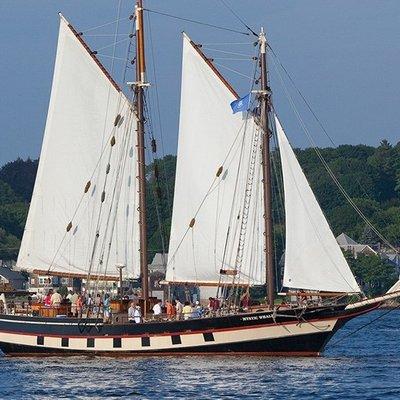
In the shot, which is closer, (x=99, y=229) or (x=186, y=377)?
(x=186, y=377)

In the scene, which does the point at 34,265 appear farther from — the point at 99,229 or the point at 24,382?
the point at 24,382

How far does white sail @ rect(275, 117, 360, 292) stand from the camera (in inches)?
2783

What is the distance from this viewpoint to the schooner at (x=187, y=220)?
7131 centimetres

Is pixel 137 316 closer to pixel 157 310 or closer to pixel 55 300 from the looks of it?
pixel 157 310

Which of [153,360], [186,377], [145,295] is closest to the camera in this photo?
[186,377]

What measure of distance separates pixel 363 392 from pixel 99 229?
22.8 metres

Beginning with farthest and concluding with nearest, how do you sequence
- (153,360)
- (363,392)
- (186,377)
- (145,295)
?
1. (145,295)
2. (153,360)
3. (186,377)
4. (363,392)

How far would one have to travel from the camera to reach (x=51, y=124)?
79500mm

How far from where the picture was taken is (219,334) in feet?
234

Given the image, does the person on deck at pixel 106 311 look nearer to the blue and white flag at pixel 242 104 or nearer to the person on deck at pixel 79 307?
the person on deck at pixel 79 307

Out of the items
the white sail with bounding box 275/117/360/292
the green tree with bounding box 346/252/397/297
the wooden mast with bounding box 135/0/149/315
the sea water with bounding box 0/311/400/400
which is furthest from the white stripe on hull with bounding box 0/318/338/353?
the green tree with bounding box 346/252/397/297

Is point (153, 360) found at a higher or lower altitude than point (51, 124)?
lower

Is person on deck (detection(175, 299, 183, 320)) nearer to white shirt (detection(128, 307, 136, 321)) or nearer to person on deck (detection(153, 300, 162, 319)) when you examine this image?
person on deck (detection(153, 300, 162, 319))

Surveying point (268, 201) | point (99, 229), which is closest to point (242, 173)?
point (268, 201)
